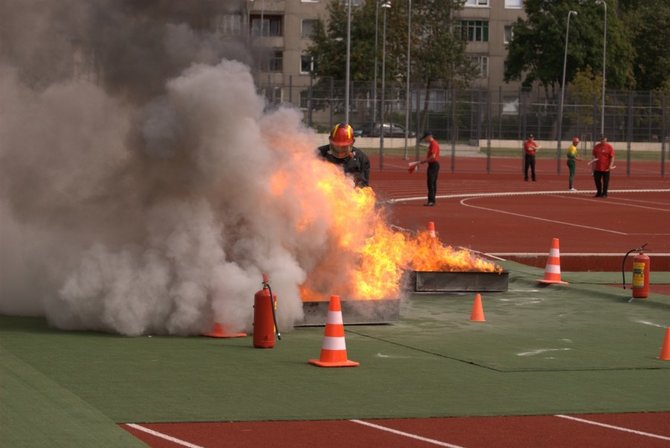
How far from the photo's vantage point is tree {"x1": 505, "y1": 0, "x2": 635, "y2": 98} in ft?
362

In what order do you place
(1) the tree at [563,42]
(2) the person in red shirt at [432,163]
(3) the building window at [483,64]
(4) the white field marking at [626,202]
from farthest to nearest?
(3) the building window at [483,64], (1) the tree at [563,42], (4) the white field marking at [626,202], (2) the person in red shirt at [432,163]

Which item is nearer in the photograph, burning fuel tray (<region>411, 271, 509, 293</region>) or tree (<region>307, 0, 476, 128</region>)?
burning fuel tray (<region>411, 271, 509, 293</region>)

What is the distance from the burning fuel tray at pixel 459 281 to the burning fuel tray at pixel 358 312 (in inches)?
116

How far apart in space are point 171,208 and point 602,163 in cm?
3127

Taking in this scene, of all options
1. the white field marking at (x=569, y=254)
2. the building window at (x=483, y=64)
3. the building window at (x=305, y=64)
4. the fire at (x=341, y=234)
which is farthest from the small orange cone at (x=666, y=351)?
the building window at (x=483, y=64)

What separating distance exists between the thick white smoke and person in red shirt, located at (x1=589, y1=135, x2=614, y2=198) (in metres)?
28.4

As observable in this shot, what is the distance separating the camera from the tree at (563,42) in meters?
110

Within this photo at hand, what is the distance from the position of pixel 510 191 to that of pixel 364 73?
45660mm

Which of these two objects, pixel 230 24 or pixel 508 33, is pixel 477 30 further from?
pixel 230 24

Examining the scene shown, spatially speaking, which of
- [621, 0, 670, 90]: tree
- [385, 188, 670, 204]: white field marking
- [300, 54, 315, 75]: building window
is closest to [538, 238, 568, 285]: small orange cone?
[385, 188, 670, 204]: white field marking

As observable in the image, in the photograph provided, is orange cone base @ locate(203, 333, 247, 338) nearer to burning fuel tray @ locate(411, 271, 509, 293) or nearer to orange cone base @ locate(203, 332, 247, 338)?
orange cone base @ locate(203, 332, 247, 338)

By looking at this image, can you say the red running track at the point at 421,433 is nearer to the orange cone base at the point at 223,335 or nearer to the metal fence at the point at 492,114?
the orange cone base at the point at 223,335

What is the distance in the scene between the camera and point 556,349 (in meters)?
14.5

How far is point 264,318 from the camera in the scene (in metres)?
13.9
